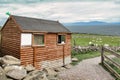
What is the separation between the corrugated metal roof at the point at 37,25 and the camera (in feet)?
67.3

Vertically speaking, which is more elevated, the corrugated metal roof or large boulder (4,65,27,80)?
the corrugated metal roof

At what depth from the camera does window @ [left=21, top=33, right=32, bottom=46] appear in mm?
19438

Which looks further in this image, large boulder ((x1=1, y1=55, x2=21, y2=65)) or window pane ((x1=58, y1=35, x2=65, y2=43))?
window pane ((x1=58, y1=35, x2=65, y2=43))

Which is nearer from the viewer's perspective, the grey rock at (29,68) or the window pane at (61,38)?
the grey rock at (29,68)

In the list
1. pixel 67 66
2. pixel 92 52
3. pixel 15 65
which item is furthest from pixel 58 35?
pixel 92 52

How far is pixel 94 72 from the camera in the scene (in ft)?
70.0

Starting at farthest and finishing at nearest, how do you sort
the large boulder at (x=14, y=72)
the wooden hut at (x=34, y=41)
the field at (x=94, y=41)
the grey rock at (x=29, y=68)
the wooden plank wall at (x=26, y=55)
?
the field at (x=94, y=41) → the wooden hut at (x=34, y=41) → the wooden plank wall at (x=26, y=55) → the grey rock at (x=29, y=68) → the large boulder at (x=14, y=72)

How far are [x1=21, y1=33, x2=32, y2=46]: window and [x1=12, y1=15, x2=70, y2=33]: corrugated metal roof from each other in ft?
2.09

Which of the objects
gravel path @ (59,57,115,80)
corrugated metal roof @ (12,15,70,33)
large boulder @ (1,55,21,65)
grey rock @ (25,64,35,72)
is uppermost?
corrugated metal roof @ (12,15,70,33)

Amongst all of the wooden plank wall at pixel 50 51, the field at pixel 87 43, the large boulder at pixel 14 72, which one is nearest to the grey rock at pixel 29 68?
the wooden plank wall at pixel 50 51

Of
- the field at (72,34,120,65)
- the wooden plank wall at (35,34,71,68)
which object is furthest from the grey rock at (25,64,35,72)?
the field at (72,34,120,65)

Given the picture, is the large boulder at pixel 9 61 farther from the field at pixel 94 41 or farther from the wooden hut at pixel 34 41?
the field at pixel 94 41

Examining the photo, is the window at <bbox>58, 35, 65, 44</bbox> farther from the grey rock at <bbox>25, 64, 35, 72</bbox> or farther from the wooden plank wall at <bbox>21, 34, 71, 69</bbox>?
the grey rock at <bbox>25, 64, 35, 72</bbox>

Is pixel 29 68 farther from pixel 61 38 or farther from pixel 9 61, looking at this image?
pixel 61 38
